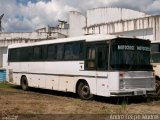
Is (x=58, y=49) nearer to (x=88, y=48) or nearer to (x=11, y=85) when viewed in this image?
(x=88, y=48)

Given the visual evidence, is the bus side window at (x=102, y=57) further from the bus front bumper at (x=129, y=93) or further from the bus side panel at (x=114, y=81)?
the bus front bumper at (x=129, y=93)

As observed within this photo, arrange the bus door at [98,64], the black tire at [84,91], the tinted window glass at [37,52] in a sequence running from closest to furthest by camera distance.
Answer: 1. the bus door at [98,64]
2. the black tire at [84,91]
3. the tinted window glass at [37,52]

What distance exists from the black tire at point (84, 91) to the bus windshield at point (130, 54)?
7.06 ft

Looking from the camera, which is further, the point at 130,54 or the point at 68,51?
A: the point at 68,51

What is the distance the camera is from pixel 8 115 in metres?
12.9

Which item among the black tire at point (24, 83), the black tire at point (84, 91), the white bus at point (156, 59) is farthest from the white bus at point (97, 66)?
the black tire at point (24, 83)

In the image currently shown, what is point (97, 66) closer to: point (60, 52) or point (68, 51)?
point (68, 51)

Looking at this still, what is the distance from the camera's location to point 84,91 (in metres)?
18.2

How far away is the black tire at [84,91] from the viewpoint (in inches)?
704

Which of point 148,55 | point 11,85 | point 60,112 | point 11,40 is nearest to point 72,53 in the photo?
point 148,55

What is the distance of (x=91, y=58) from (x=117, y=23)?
573 inches

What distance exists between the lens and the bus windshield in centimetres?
1636

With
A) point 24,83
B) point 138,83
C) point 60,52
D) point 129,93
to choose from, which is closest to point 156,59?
point 138,83

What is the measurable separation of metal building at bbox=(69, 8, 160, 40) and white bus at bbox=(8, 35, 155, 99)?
9.81 meters
